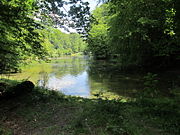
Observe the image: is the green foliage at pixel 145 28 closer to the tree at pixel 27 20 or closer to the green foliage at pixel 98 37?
the green foliage at pixel 98 37

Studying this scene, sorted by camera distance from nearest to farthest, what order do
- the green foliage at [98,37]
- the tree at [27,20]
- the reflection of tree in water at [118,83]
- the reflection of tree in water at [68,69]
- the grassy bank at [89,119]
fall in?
the grassy bank at [89,119]
the tree at [27,20]
the green foliage at [98,37]
the reflection of tree in water at [118,83]
the reflection of tree in water at [68,69]

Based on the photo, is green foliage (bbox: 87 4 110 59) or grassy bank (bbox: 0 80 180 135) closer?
grassy bank (bbox: 0 80 180 135)

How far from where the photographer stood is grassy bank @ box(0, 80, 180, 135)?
2.72 metres

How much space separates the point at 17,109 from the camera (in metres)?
3.87

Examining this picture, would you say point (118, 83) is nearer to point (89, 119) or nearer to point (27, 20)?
point (89, 119)

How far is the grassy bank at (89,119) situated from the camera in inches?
107

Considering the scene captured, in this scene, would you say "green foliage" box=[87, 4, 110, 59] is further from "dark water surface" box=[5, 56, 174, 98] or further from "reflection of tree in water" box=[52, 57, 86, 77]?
"reflection of tree in water" box=[52, 57, 86, 77]

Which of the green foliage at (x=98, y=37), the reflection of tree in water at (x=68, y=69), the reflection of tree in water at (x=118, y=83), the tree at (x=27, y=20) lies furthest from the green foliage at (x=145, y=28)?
the reflection of tree in water at (x=68, y=69)

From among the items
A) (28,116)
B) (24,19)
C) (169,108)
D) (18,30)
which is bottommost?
(28,116)

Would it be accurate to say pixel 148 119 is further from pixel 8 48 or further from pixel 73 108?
pixel 8 48

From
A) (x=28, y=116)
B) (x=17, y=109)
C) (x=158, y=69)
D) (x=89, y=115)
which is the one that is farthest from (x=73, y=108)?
(x=158, y=69)

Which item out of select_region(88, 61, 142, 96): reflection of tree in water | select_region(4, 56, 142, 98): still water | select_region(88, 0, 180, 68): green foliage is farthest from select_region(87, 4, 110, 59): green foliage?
select_region(88, 61, 142, 96): reflection of tree in water

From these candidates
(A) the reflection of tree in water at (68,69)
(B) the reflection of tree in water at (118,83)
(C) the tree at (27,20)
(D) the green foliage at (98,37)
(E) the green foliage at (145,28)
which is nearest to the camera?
(C) the tree at (27,20)

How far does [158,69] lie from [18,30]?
13.3 meters
